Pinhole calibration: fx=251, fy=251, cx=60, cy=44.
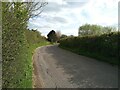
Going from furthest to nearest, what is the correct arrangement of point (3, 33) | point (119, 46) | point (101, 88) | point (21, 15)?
1. point (119, 46)
2. point (101, 88)
3. point (21, 15)
4. point (3, 33)

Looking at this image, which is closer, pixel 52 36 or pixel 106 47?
pixel 106 47

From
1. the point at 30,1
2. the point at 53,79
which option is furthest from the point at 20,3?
the point at 53,79

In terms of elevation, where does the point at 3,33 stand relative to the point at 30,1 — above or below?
below

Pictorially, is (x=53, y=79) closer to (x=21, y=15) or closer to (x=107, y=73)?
(x=107, y=73)

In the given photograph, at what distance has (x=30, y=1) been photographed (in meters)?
10.7

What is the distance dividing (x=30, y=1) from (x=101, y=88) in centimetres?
469

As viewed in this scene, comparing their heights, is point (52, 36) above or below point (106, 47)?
above

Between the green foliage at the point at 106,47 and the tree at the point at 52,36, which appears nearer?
the green foliage at the point at 106,47

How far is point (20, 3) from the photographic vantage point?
8086mm

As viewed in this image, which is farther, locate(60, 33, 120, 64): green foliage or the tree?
the tree

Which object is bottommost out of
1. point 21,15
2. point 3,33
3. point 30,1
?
point 3,33

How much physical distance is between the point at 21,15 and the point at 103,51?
47.7 feet

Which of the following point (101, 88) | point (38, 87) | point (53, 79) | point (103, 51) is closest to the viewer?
point (101, 88)

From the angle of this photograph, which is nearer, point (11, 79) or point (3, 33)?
point (3, 33)
